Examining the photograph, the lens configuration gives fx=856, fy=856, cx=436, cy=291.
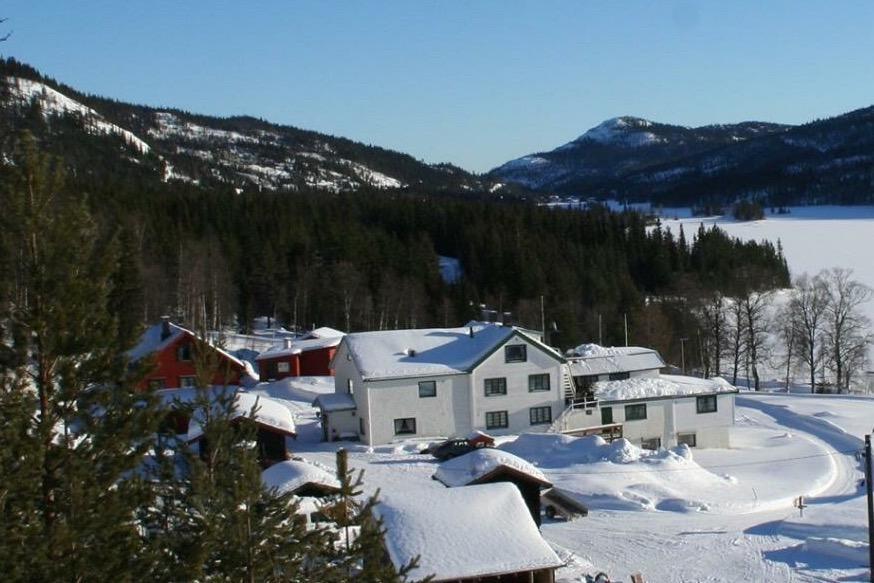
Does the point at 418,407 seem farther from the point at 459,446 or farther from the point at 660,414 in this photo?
the point at 660,414

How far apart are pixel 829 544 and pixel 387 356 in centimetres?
1947

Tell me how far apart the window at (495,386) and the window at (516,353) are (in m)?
0.96

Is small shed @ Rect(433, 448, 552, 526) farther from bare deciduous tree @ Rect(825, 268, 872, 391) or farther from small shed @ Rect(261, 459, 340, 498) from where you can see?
bare deciduous tree @ Rect(825, 268, 872, 391)

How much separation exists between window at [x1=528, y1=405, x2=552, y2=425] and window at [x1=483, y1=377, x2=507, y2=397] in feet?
5.57

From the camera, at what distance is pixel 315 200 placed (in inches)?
3925

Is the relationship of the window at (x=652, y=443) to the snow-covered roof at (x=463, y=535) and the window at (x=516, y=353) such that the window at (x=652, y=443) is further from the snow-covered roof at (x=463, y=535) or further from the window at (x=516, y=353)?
the snow-covered roof at (x=463, y=535)

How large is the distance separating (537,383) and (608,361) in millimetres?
4973

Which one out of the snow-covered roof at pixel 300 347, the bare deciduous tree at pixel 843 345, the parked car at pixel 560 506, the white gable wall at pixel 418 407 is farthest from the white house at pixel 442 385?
the bare deciduous tree at pixel 843 345

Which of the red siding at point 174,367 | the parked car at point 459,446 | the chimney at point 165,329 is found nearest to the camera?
the parked car at point 459,446

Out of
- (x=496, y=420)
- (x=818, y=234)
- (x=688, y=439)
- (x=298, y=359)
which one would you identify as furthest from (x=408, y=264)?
(x=818, y=234)

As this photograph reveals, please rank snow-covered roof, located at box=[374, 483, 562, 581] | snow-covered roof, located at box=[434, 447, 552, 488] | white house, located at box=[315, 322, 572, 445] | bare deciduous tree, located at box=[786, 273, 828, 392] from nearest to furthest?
snow-covered roof, located at box=[374, 483, 562, 581] < snow-covered roof, located at box=[434, 447, 552, 488] < white house, located at box=[315, 322, 572, 445] < bare deciduous tree, located at box=[786, 273, 828, 392]

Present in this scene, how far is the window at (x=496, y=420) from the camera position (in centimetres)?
3653

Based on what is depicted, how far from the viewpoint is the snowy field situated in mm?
20188

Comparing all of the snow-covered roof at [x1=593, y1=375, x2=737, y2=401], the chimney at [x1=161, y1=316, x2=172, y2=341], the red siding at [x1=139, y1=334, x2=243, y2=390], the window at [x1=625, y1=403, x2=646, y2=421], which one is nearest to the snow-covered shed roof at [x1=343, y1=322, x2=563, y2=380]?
the snow-covered roof at [x1=593, y1=375, x2=737, y2=401]
